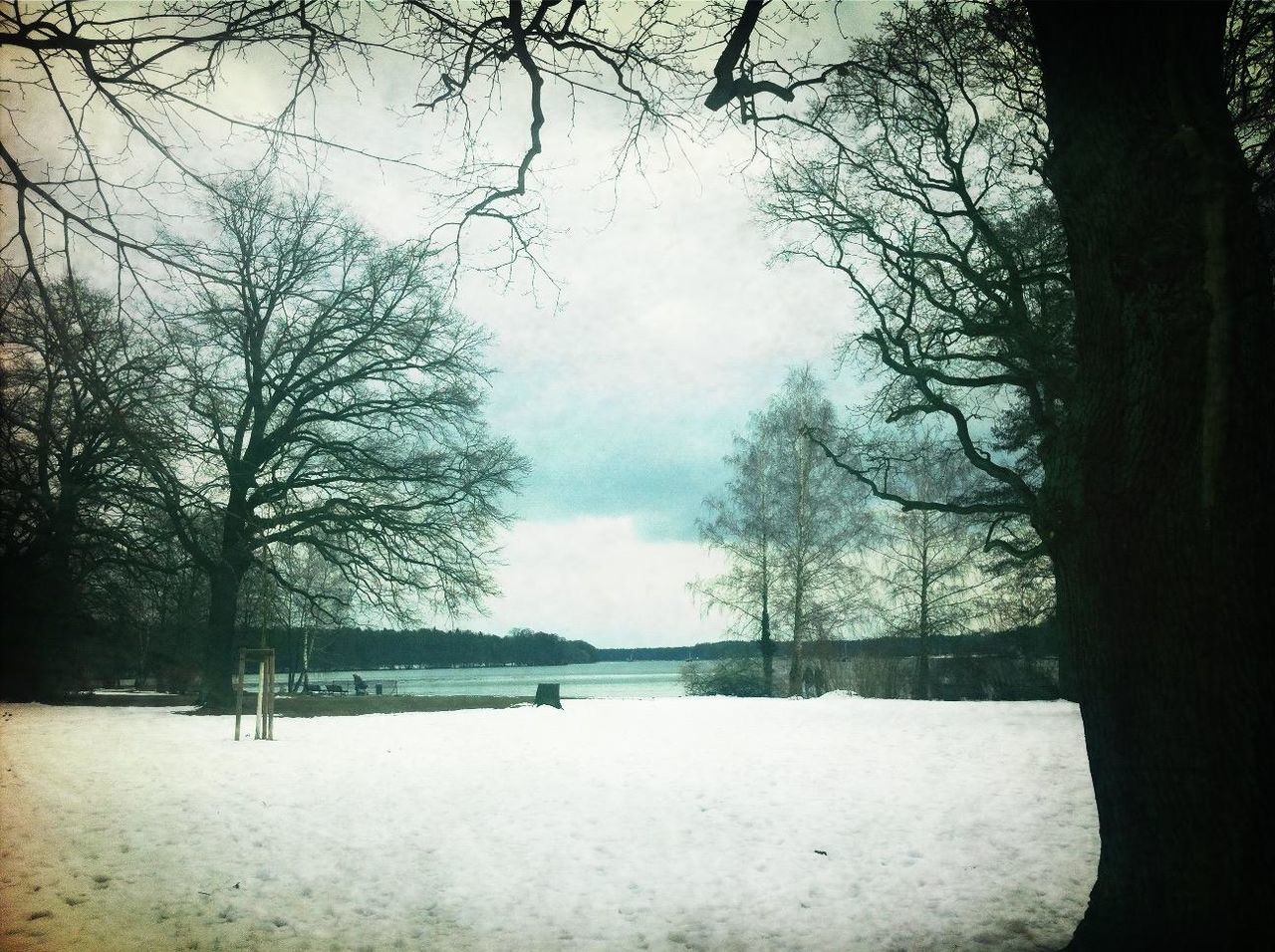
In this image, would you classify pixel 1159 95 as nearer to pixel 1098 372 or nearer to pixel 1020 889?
pixel 1098 372

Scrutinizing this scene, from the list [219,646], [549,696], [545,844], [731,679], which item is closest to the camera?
[545,844]

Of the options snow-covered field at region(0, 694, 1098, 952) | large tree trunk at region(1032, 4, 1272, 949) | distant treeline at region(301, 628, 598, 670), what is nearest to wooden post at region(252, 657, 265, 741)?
snow-covered field at region(0, 694, 1098, 952)

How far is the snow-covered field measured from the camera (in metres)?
4.60

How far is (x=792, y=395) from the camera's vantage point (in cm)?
2681

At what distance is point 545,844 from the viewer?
6254 mm

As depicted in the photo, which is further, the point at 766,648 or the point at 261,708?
the point at 766,648

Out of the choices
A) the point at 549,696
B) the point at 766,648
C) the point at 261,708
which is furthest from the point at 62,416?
the point at 766,648

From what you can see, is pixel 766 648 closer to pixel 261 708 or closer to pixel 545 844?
pixel 261 708

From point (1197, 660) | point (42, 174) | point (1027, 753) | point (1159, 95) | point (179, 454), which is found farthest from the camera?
point (1027, 753)

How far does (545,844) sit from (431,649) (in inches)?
2786

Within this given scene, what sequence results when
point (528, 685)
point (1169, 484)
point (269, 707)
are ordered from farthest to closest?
point (528, 685), point (269, 707), point (1169, 484)

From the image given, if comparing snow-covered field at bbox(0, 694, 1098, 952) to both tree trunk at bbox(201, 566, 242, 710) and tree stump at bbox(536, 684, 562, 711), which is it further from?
tree stump at bbox(536, 684, 562, 711)

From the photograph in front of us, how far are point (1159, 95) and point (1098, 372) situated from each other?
1099 millimetres

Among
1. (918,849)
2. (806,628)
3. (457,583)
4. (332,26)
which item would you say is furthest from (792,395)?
(332,26)
